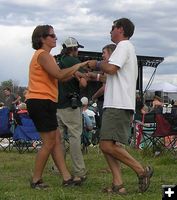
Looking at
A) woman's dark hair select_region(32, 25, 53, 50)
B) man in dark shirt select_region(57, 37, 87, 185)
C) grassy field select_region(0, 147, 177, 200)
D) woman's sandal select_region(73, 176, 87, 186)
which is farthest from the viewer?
man in dark shirt select_region(57, 37, 87, 185)

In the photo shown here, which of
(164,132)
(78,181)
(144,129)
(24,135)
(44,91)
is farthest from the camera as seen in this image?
(144,129)

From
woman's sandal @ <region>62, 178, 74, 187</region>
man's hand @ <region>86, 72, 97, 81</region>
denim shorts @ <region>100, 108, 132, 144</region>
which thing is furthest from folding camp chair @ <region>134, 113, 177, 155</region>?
denim shorts @ <region>100, 108, 132, 144</region>

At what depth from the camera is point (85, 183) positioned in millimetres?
6223

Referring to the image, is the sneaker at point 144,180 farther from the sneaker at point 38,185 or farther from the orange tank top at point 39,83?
the orange tank top at point 39,83

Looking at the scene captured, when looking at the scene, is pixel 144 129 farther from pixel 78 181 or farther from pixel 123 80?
pixel 123 80

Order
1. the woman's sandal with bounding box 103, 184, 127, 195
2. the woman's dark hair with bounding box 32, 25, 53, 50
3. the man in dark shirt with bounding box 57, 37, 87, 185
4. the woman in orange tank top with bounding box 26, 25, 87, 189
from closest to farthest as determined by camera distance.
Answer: the woman's sandal with bounding box 103, 184, 127, 195 < the woman in orange tank top with bounding box 26, 25, 87, 189 < the woman's dark hair with bounding box 32, 25, 53, 50 < the man in dark shirt with bounding box 57, 37, 87, 185

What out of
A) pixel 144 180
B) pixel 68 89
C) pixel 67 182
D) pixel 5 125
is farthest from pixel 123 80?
pixel 5 125

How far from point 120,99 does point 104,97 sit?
0.91ft

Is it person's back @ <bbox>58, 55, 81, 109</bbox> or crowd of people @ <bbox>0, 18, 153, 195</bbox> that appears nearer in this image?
crowd of people @ <bbox>0, 18, 153, 195</bbox>

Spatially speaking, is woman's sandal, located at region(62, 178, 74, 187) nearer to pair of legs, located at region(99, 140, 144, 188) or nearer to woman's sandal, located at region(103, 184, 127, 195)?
Result: woman's sandal, located at region(103, 184, 127, 195)

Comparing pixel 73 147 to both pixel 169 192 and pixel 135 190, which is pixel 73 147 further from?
pixel 169 192

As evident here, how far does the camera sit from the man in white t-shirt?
534 centimetres

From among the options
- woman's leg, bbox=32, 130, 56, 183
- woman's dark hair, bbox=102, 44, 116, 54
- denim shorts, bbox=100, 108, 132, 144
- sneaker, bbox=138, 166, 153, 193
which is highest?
woman's dark hair, bbox=102, 44, 116, 54

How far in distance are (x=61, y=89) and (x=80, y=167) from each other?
0.98 metres
